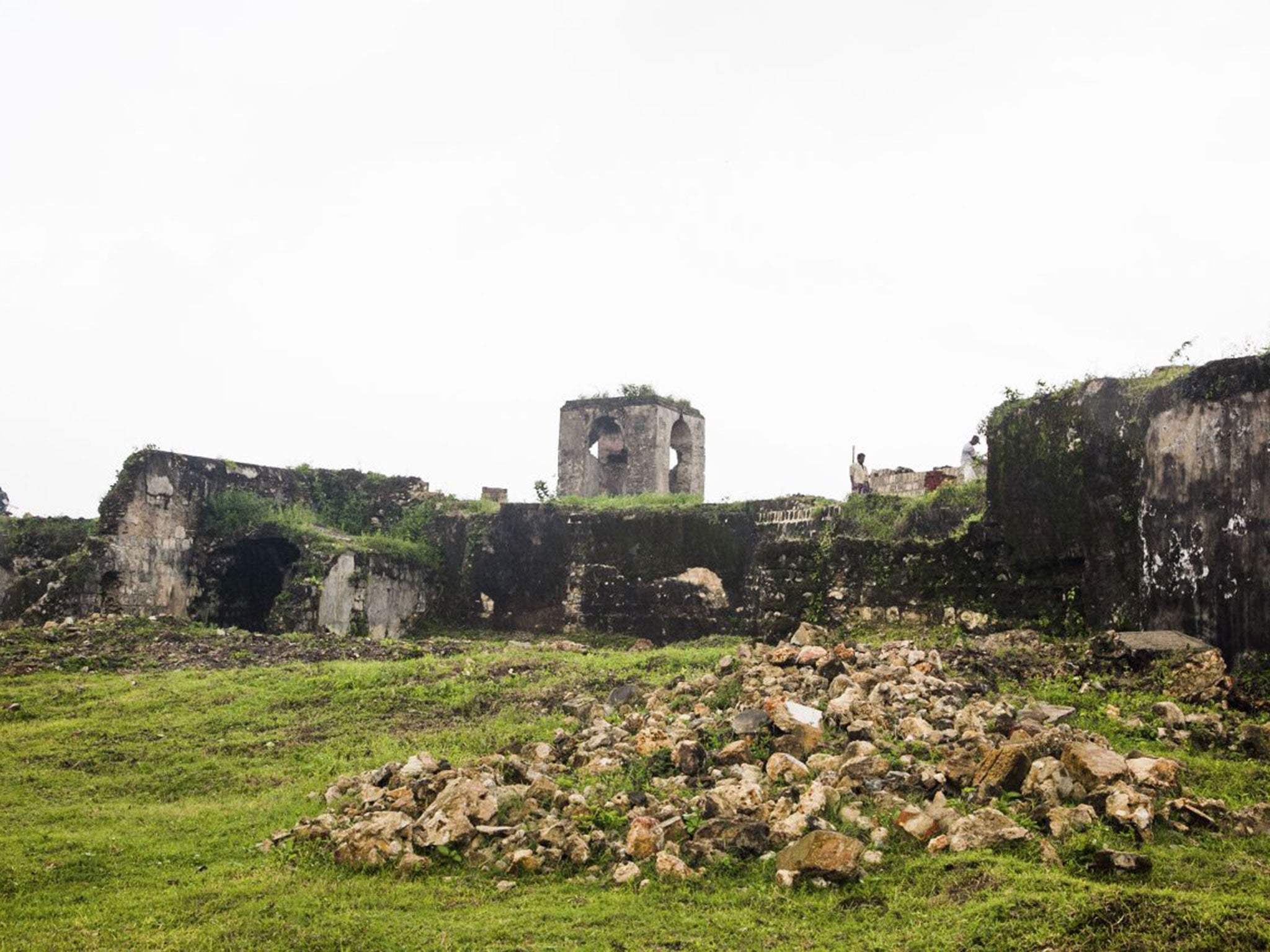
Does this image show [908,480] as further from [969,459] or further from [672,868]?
[672,868]

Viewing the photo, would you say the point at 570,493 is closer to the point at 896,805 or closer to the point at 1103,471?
the point at 1103,471

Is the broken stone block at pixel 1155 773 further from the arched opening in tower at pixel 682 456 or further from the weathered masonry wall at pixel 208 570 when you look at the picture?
the arched opening in tower at pixel 682 456

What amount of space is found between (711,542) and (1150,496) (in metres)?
8.63

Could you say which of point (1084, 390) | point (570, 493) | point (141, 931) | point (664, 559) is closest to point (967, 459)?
point (664, 559)

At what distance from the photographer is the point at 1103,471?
401 inches

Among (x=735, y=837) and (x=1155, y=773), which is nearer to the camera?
(x=735, y=837)

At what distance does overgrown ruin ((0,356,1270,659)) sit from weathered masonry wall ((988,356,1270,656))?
2 centimetres

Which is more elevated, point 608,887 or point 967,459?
point 967,459

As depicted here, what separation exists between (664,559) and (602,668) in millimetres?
6014

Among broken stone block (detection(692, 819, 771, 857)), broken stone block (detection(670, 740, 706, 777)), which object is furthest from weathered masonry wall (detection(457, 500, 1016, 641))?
broken stone block (detection(692, 819, 771, 857))

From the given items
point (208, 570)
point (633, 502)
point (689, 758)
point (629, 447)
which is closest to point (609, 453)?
point (629, 447)

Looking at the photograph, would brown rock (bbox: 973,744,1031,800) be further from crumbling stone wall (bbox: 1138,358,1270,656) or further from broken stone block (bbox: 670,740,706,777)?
crumbling stone wall (bbox: 1138,358,1270,656)

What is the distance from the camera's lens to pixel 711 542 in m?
17.6

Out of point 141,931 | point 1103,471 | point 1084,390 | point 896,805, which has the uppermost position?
point 1084,390
